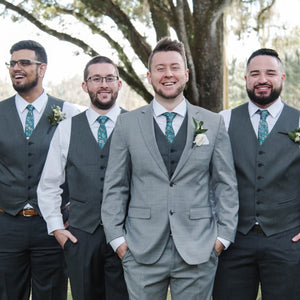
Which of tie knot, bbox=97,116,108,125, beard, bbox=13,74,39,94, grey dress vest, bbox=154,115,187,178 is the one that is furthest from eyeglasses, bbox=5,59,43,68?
grey dress vest, bbox=154,115,187,178

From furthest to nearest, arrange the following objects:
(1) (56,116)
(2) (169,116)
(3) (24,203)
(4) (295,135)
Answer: (1) (56,116) → (3) (24,203) → (4) (295,135) → (2) (169,116)

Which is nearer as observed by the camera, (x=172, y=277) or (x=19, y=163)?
(x=172, y=277)

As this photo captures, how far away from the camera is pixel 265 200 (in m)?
3.40

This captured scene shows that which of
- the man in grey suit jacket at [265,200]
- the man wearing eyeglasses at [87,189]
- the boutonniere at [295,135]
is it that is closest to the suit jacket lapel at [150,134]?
the man wearing eyeglasses at [87,189]

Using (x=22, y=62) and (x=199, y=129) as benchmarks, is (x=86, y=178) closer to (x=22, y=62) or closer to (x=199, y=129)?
(x=199, y=129)

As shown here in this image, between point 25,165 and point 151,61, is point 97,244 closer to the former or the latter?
point 25,165

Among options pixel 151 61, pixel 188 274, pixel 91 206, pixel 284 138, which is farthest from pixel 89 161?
pixel 284 138

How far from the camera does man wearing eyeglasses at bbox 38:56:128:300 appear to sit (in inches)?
140

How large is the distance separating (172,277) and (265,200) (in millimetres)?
764

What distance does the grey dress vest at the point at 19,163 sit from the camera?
3.82 metres

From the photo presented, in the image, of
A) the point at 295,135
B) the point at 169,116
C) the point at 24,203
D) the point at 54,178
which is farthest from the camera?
the point at 24,203

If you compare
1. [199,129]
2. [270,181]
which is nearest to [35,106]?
[199,129]

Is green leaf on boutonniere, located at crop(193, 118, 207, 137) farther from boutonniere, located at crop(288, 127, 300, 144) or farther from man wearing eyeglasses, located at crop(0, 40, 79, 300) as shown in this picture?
man wearing eyeglasses, located at crop(0, 40, 79, 300)

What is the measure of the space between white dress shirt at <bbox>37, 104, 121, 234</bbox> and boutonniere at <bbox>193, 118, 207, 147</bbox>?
76cm
